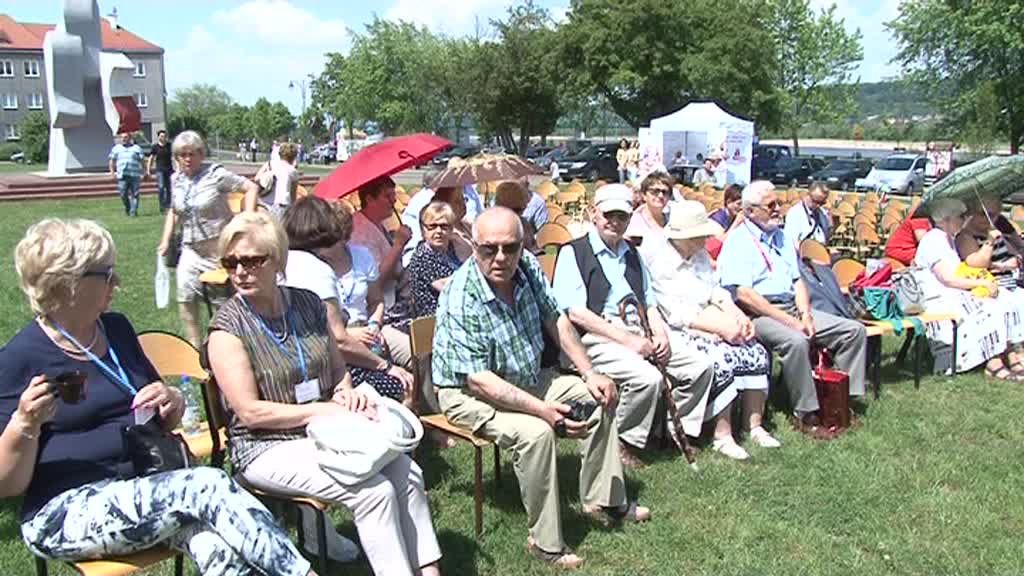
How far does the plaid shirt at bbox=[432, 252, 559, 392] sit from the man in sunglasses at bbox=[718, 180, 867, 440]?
1949 millimetres

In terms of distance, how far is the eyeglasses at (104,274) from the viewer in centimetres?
254

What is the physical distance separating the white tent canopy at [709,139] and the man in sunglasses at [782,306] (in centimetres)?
1557

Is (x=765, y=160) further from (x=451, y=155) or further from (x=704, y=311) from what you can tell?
(x=704, y=311)

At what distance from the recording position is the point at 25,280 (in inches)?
99.0

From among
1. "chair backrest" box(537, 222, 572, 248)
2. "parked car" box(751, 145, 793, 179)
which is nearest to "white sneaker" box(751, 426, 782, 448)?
"chair backrest" box(537, 222, 572, 248)

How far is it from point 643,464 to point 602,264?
3.47 ft

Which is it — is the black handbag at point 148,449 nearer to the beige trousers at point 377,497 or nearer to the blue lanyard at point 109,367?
the blue lanyard at point 109,367

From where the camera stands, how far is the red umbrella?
4812mm

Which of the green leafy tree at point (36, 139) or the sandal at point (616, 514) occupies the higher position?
the green leafy tree at point (36, 139)

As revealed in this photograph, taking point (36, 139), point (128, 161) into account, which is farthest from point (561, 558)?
point (36, 139)

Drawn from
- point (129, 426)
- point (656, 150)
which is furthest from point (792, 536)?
point (656, 150)

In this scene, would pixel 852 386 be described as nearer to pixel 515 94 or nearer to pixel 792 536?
pixel 792 536

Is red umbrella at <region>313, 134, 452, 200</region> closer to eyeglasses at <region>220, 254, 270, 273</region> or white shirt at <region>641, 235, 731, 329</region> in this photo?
white shirt at <region>641, 235, 731, 329</region>

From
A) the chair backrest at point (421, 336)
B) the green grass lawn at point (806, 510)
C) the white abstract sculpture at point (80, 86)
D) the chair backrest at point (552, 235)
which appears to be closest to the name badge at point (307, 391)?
the green grass lawn at point (806, 510)
